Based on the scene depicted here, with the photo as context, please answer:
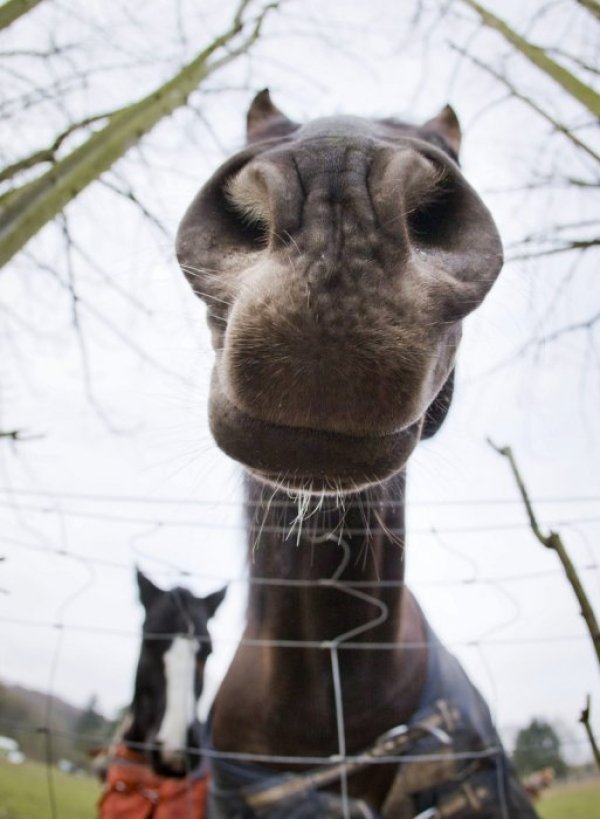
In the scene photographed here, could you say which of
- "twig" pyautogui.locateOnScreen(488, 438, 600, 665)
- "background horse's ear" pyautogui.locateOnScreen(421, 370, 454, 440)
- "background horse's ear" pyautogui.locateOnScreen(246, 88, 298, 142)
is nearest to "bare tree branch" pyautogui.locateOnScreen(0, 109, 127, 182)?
"background horse's ear" pyautogui.locateOnScreen(246, 88, 298, 142)

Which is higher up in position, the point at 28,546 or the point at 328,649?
the point at 28,546

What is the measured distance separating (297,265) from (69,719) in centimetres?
777

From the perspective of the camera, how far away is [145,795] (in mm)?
3309

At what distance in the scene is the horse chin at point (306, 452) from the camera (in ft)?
3.81

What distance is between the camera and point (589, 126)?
11.0 ft

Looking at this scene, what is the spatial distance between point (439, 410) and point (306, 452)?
90cm

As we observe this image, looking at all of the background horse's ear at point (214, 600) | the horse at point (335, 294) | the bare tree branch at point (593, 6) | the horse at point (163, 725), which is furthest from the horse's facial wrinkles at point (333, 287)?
the background horse's ear at point (214, 600)

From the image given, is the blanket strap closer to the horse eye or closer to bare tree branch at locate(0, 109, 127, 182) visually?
the horse eye

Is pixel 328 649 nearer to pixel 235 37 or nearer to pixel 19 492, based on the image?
pixel 19 492

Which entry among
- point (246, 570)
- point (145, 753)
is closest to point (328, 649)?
point (246, 570)

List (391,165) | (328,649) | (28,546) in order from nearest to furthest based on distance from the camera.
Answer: (391,165)
(328,649)
(28,546)

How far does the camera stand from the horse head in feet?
12.1

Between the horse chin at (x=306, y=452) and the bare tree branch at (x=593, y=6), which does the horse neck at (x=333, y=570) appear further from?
the bare tree branch at (x=593, y=6)

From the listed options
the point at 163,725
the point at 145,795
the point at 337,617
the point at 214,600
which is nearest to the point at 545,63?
the point at 337,617
